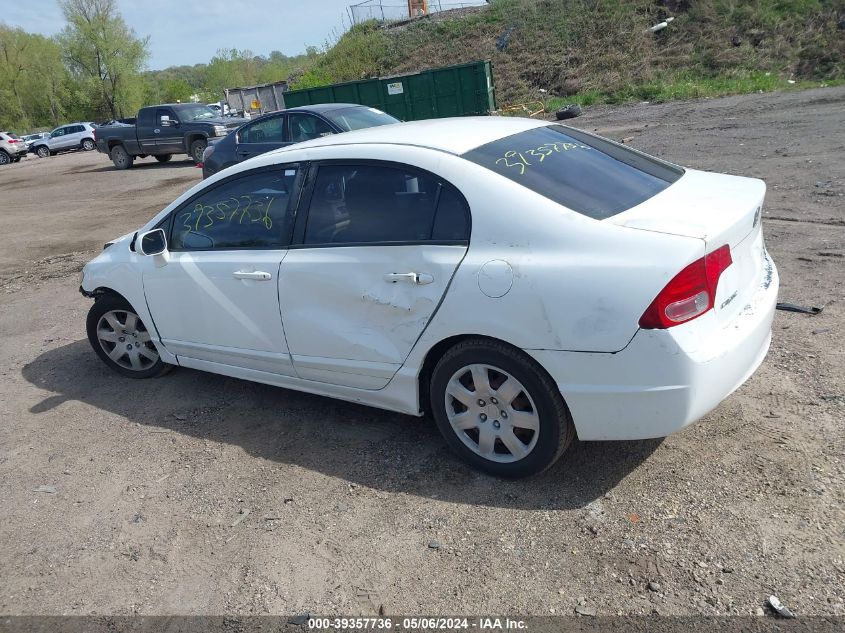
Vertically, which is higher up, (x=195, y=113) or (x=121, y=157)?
(x=195, y=113)

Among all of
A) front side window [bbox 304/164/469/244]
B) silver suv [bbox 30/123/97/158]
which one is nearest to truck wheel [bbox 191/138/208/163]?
front side window [bbox 304/164/469/244]

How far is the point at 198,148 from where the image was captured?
20656 mm

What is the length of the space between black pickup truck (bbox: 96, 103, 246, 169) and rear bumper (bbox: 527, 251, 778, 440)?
1882cm

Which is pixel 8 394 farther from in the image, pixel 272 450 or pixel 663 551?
pixel 663 551

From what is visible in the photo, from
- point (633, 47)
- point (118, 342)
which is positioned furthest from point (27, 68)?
point (118, 342)

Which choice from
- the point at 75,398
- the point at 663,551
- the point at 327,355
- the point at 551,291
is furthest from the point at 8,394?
the point at 663,551

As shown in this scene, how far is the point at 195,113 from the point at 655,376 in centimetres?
2103

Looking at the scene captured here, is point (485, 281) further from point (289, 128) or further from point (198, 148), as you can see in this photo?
point (198, 148)

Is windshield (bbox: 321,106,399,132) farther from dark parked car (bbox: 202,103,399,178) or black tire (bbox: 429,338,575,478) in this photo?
black tire (bbox: 429,338,575,478)

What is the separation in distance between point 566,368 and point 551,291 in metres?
0.34

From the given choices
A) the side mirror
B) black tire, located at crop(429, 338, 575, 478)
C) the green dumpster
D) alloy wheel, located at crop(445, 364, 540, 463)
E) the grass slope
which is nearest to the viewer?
black tire, located at crop(429, 338, 575, 478)

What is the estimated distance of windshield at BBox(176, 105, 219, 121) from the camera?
69.8 feet

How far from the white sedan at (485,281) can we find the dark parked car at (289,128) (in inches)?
283

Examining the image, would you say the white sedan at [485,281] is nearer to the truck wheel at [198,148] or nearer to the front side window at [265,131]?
the front side window at [265,131]
